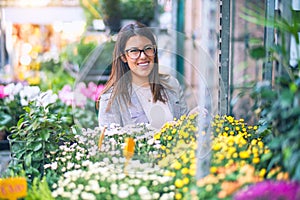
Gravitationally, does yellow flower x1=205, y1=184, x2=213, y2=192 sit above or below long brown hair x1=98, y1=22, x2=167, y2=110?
below

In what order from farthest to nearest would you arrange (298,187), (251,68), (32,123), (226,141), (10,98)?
1. (251,68)
2. (10,98)
3. (32,123)
4. (226,141)
5. (298,187)

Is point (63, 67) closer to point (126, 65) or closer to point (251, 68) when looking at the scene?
point (251, 68)

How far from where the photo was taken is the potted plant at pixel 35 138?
2811 mm

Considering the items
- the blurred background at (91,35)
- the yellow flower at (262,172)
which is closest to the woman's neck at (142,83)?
the blurred background at (91,35)

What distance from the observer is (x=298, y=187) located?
6.02 ft

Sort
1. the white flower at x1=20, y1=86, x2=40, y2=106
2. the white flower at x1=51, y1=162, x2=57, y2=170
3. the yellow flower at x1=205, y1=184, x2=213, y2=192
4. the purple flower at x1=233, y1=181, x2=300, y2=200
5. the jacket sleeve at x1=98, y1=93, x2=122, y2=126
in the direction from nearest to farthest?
1. the purple flower at x1=233, y1=181, x2=300, y2=200
2. the yellow flower at x1=205, y1=184, x2=213, y2=192
3. the white flower at x1=51, y1=162, x2=57, y2=170
4. the jacket sleeve at x1=98, y1=93, x2=122, y2=126
5. the white flower at x1=20, y1=86, x2=40, y2=106

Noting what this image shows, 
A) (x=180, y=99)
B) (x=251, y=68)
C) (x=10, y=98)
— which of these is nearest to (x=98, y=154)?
(x=180, y=99)

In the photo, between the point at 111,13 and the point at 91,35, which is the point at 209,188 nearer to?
the point at 111,13

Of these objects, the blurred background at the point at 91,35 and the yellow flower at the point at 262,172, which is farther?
the blurred background at the point at 91,35

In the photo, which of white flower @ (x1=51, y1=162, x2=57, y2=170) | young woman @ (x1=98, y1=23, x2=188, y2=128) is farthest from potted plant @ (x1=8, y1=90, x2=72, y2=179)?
young woman @ (x1=98, y1=23, x2=188, y2=128)

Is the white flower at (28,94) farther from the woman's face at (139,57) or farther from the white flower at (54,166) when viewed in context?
the white flower at (54,166)

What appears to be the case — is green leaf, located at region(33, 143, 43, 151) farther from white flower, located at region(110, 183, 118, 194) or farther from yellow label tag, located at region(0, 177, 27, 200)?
white flower, located at region(110, 183, 118, 194)

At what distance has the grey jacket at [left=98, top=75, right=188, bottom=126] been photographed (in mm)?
2957

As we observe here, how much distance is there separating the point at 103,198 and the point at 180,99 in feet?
3.42
